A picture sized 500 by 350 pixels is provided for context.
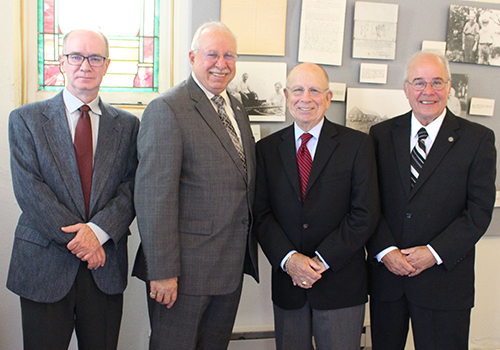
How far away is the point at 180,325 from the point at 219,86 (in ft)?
3.56

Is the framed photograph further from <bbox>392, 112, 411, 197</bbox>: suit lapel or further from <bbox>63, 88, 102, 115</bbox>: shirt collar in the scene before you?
<bbox>63, 88, 102, 115</bbox>: shirt collar

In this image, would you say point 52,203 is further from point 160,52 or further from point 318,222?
point 160,52

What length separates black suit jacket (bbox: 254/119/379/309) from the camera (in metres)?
1.75

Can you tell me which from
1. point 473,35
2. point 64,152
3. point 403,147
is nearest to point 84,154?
point 64,152

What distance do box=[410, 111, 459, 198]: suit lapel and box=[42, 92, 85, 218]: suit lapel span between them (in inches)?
58.0

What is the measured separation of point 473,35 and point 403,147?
1.25 metres

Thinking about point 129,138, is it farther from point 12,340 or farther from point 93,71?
point 12,340

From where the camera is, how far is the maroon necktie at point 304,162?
182 cm

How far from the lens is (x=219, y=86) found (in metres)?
1.82

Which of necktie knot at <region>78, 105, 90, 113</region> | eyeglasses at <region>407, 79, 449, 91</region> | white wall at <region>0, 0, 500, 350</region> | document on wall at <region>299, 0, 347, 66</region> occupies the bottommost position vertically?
white wall at <region>0, 0, 500, 350</region>

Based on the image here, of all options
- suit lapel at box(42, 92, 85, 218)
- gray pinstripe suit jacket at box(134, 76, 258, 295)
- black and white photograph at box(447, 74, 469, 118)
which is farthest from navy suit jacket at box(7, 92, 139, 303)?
black and white photograph at box(447, 74, 469, 118)

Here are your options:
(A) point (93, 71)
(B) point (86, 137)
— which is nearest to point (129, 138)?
(B) point (86, 137)

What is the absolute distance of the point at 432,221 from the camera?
1801mm

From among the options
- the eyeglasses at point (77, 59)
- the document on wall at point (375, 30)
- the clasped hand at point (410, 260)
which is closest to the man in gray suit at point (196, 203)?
the eyeglasses at point (77, 59)
